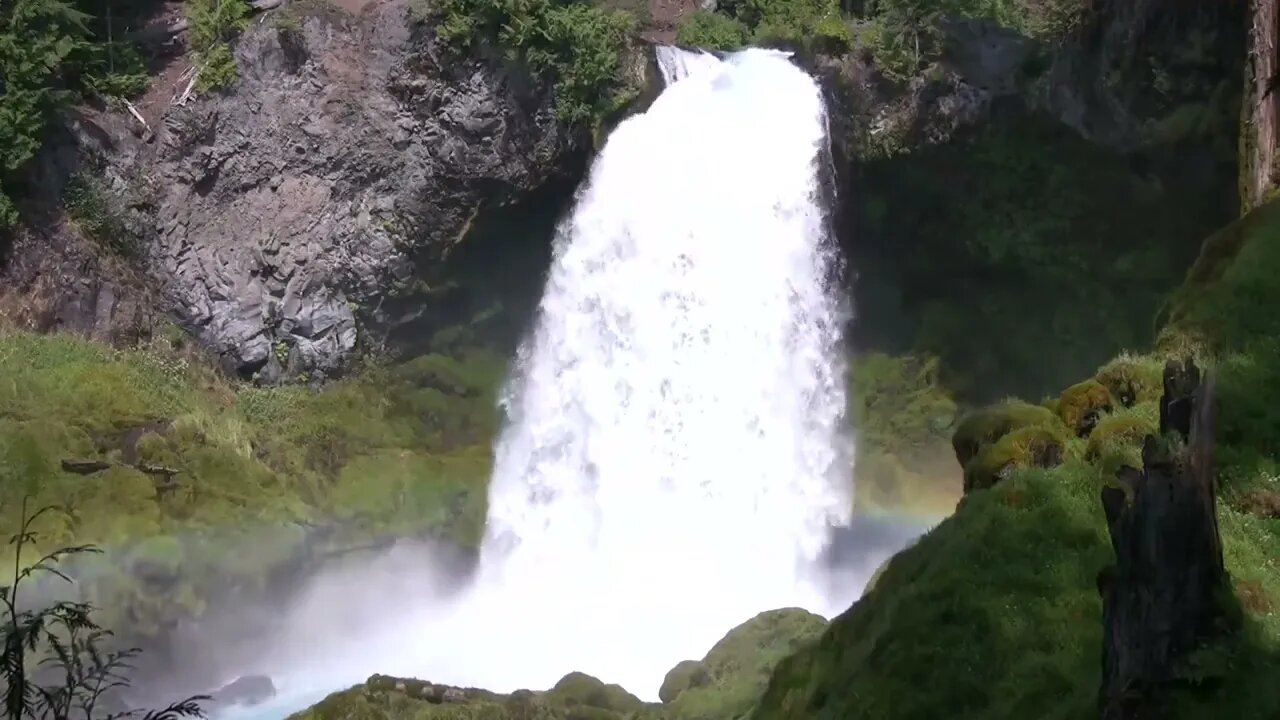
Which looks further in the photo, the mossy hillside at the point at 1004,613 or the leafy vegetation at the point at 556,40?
the leafy vegetation at the point at 556,40

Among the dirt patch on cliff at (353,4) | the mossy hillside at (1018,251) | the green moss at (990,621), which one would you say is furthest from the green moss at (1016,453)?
the dirt patch on cliff at (353,4)

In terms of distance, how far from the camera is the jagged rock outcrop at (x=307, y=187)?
866 inches

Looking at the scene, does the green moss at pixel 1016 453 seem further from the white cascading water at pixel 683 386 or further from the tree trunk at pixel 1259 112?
the white cascading water at pixel 683 386

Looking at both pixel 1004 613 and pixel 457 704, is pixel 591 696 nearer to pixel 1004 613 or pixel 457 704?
pixel 457 704

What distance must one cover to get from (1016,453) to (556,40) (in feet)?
45.3

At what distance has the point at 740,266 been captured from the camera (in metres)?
21.2

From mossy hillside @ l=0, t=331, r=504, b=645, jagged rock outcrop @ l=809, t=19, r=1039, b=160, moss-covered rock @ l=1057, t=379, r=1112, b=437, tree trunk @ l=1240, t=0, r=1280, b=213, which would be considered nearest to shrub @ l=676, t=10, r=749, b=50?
jagged rock outcrop @ l=809, t=19, r=1039, b=160

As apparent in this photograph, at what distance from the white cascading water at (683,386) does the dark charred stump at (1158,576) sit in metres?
13.7

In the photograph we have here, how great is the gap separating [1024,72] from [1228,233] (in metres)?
8.55

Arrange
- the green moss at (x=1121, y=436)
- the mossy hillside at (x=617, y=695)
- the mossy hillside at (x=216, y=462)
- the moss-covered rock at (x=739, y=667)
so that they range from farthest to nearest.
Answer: the mossy hillside at (x=216, y=462) → the moss-covered rock at (x=739, y=667) → the mossy hillside at (x=617, y=695) → the green moss at (x=1121, y=436)

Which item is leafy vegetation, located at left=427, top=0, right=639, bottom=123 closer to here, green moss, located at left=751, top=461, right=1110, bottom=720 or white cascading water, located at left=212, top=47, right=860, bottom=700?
white cascading water, located at left=212, top=47, right=860, bottom=700

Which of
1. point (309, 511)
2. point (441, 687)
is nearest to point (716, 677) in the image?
point (441, 687)

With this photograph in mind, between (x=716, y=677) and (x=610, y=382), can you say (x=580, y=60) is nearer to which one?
(x=610, y=382)

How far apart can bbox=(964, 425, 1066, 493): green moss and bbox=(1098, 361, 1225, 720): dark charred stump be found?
11.9ft
